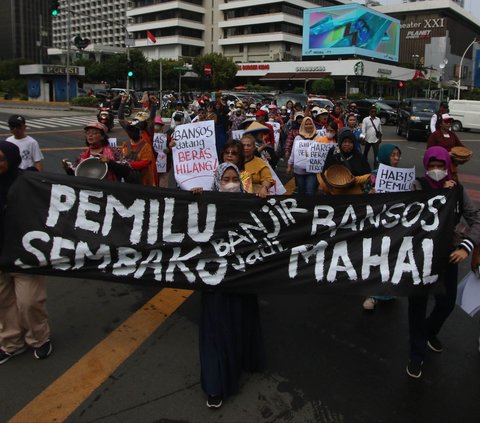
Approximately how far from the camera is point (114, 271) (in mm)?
3611

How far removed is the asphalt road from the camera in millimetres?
3035

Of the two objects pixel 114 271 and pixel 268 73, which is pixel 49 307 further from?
pixel 268 73

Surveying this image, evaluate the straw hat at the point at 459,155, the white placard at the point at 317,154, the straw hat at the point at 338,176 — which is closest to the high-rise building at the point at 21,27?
the white placard at the point at 317,154

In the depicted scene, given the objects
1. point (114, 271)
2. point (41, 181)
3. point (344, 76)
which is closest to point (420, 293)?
point (114, 271)

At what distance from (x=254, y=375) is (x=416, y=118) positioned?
20.2m

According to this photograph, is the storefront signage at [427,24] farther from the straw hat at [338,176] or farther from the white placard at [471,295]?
the white placard at [471,295]

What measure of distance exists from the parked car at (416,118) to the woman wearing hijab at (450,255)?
61.8 ft

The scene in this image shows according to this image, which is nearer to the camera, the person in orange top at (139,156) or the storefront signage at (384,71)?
the person in orange top at (139,156)

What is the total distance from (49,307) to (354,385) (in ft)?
9.42

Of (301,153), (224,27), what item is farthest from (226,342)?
(224,27)

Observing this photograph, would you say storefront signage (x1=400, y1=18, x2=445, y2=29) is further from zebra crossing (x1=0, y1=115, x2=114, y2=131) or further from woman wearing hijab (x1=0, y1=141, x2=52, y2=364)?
woman wearing hijab (x1=0, y1=141, x2=52, y2=364)

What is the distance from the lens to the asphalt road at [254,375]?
9.96 ft

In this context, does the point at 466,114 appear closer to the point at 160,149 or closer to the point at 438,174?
the point at 160,149

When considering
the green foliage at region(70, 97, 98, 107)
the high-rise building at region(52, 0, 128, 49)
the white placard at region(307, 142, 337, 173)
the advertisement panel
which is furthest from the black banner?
the high-rise building at region(52, 0, 128, 49)
